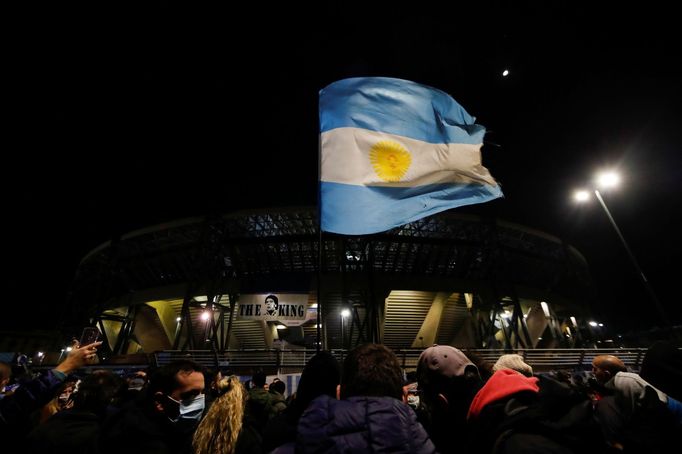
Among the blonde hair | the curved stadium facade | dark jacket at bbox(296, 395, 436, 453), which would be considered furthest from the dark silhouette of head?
the curved stadium facade

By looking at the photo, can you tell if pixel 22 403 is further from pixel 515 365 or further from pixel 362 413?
pixel 515 365

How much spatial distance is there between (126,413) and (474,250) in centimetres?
2899

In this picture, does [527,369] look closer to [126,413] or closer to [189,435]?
[189,435]

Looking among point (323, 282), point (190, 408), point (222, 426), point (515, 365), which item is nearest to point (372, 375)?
point (222, 426)

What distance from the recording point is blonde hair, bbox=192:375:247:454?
8.00 ft

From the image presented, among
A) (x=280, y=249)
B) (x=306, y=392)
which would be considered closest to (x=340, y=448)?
(x=306, y=392)

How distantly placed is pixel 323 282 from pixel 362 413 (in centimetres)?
2498

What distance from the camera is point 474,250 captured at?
27859 mm

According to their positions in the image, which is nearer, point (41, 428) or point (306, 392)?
point (306, 392)

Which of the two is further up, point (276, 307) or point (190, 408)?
point (276, 307)

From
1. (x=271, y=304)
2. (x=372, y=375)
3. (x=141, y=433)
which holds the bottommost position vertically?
(x=141, y=433)

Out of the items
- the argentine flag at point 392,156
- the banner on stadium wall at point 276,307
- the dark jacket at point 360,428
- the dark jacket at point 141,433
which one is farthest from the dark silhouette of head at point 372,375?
the banner on stadium wall at point 276,307

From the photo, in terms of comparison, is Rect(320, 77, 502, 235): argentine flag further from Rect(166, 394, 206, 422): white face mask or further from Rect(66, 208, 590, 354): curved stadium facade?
Rect(66, 208, 590, 354): curved stadium facade

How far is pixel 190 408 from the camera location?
281cm
